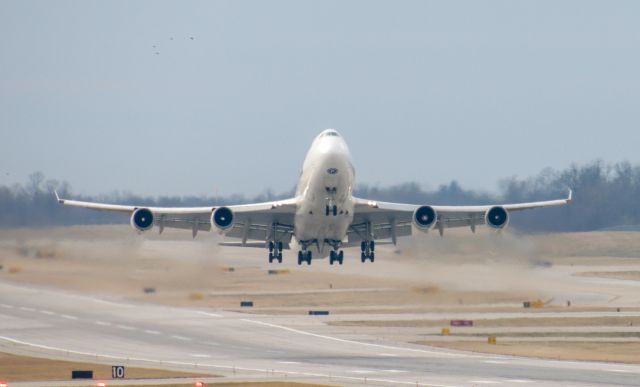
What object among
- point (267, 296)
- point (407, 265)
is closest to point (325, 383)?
point (407, 265)

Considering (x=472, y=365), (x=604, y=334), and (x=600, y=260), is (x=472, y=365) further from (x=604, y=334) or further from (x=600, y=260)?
(x=600, y=260)

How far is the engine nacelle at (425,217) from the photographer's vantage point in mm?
69750

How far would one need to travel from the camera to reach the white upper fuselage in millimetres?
64312

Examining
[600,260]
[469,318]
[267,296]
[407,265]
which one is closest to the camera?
[407,265]

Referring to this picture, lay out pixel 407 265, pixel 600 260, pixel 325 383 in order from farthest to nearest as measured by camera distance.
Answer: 1. pixel 600 260
2. pixel 407 265
3. pixel 325 383

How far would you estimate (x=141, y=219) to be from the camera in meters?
69.0

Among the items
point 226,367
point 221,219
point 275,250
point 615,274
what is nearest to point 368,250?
point 275,250

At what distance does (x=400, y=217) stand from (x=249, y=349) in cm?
1209

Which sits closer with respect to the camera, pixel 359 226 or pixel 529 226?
pixel 359 226

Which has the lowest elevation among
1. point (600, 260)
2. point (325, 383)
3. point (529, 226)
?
point (325, 383)

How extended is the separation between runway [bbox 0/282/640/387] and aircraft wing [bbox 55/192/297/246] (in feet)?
21.3

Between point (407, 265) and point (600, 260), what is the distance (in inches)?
1905

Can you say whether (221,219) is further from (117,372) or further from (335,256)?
(117,372)

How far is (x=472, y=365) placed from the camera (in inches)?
2768
